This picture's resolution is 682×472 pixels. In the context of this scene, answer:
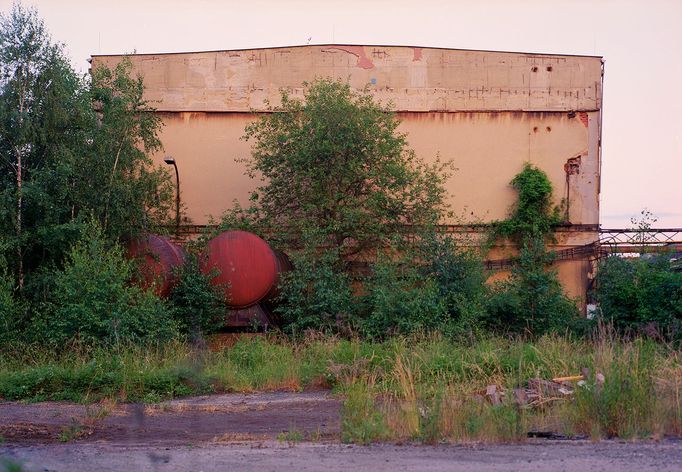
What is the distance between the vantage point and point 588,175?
28.0 meters

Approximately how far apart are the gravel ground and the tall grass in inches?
20.8

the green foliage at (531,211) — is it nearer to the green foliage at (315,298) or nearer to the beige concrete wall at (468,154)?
the beige concrete wall at (468,154)

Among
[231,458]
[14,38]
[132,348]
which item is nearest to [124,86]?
[14,38]

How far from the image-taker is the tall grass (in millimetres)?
9555

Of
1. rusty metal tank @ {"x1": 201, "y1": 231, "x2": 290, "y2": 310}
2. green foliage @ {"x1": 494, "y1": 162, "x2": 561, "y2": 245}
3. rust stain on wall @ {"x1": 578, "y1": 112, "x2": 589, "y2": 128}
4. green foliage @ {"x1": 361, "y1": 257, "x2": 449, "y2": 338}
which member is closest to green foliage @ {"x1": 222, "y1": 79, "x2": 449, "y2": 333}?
rusty metal tank @ {"x1": 201, "y1": 231, "x2": 290, "y2": 310}

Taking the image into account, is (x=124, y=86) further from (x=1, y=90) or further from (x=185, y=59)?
(x=185, y=59)

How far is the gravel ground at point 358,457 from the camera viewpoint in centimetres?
793

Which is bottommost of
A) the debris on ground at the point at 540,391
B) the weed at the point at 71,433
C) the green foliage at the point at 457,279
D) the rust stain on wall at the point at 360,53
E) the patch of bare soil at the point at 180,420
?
the patch of bare soil at the point at 180,420

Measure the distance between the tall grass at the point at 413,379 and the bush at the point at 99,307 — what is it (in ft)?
1.50

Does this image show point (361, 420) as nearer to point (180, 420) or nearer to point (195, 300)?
point (180, 420)

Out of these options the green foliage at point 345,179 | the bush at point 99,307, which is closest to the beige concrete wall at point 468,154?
the green foliage at point 345,179

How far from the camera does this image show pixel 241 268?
795 inches

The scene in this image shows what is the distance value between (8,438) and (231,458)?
13.1 ft

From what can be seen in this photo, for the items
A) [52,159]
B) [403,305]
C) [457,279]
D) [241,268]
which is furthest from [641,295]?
[52,159]
